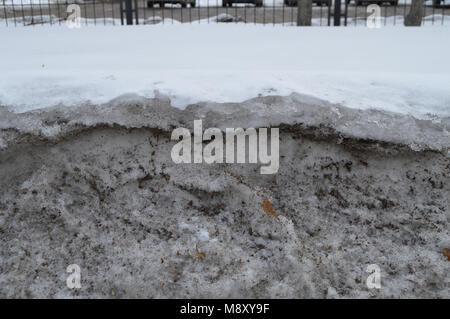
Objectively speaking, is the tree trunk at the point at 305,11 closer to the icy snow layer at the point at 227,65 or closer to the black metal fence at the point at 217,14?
the icy snow layer at the point at 227,65

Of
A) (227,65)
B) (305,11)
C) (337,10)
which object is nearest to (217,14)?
(305,11)

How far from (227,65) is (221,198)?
107 cm

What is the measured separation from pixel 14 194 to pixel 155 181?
0.67m

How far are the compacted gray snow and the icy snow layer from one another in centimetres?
12

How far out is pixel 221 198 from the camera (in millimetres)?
1902

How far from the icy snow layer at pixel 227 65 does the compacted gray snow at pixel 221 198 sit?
12cm

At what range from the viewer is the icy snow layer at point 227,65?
2.07 m

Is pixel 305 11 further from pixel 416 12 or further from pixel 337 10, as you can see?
pixel 416 12

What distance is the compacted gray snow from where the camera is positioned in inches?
65.2

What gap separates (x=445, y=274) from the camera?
1.61 meters

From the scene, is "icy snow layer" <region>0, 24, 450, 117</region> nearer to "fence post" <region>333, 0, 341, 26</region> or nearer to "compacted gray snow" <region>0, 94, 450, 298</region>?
"compacted gray snow" <region>0, 94, 450, 298</region>
